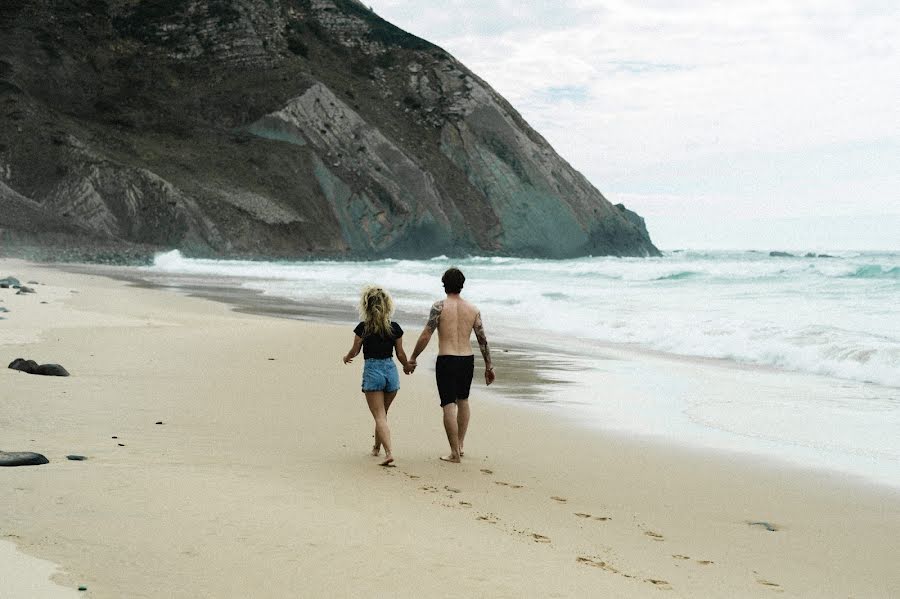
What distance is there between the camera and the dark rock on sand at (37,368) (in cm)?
912

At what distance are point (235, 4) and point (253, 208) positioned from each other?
31.1 metres

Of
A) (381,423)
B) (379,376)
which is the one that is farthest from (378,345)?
(381,423)

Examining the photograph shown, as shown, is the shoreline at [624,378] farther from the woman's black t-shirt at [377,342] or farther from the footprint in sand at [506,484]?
the woman's black t-shirt at [377,342]

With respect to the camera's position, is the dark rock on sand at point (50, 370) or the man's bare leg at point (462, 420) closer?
the man's bare leg at point (462, 420)

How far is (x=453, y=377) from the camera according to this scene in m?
7.19

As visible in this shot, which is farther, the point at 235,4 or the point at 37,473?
the point at 235,4

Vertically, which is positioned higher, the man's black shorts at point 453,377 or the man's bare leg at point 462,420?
the man's black shorts at point 453,377

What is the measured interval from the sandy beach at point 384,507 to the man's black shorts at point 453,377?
473 mm

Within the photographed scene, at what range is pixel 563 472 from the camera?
673 centimetres

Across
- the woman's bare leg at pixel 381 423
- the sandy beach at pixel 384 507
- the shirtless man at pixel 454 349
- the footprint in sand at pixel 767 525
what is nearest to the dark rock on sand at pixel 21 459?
the sandy beach at pixel 384 507

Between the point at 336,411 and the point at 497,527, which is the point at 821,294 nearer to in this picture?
the point at 336,411

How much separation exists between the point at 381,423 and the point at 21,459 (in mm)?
2385

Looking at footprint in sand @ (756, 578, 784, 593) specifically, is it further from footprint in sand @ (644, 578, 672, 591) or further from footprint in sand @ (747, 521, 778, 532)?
footprint in sand @ (747, 521, 778, 532)

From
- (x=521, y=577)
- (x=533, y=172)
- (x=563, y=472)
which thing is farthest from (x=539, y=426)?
(x=533, y=172)
